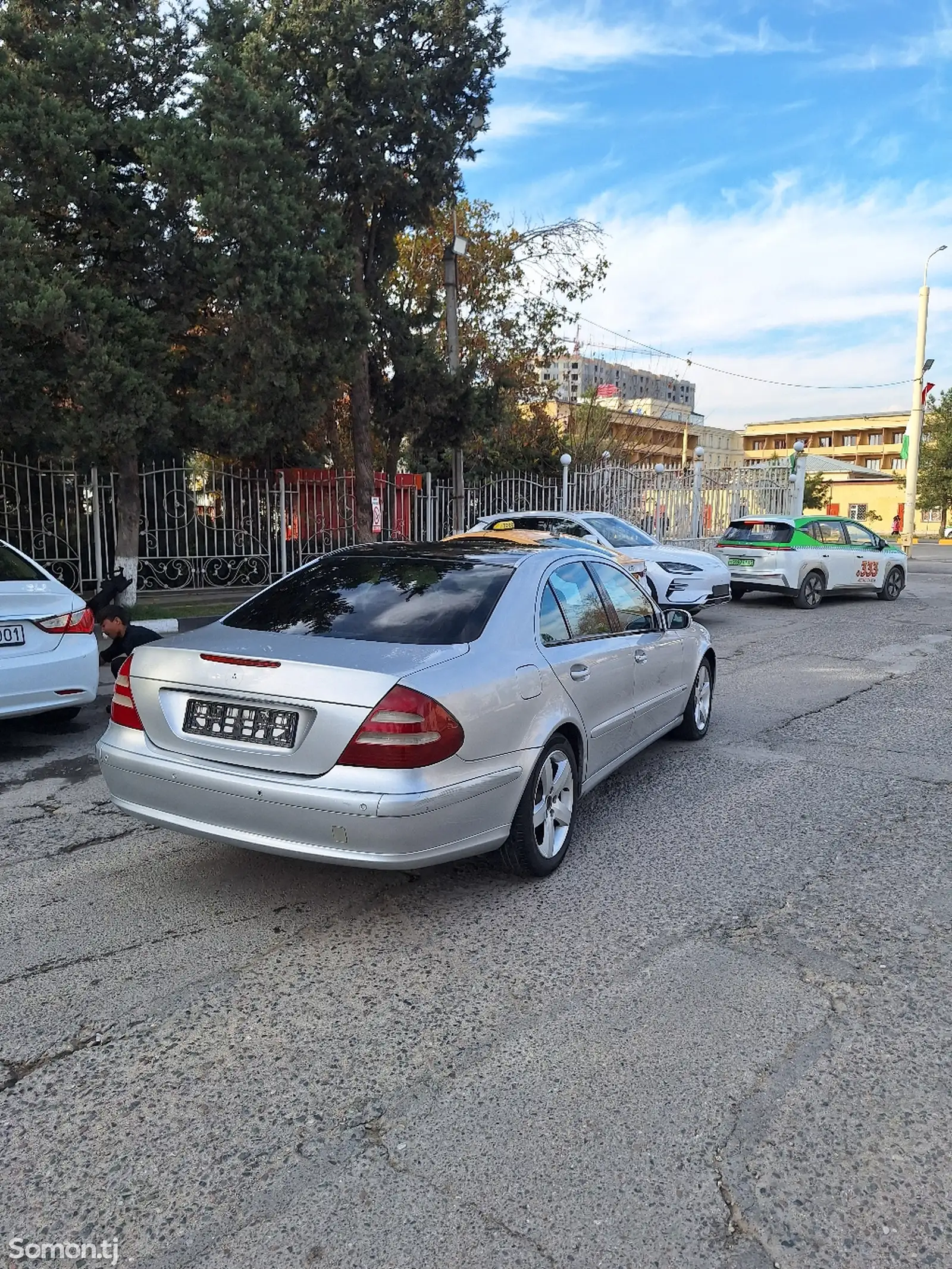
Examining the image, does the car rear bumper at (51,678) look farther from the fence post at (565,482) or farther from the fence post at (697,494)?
the fence post at (697,494)

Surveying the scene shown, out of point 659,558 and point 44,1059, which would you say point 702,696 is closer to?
point 44,1059

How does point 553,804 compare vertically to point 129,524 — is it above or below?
below

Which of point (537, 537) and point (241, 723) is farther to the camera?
point (537, 537)

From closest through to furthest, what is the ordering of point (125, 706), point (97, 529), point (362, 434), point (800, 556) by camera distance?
point (125, 706) < point (97, 529) < point (800, 556) < point (362, 434)

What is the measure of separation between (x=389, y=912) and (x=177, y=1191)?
1607 mm

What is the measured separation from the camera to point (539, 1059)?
2.85m

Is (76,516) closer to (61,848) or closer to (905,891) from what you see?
(61,848)

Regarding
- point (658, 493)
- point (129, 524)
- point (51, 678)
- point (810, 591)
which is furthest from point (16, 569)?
point (658, 493)

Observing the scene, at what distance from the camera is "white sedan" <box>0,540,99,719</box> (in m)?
5.97

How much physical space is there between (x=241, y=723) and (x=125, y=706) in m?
0.72

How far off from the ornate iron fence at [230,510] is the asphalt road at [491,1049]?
5.77m

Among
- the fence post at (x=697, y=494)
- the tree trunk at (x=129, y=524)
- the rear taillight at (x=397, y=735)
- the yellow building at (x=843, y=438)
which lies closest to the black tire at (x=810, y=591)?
the fence post at (x=697, y=494)

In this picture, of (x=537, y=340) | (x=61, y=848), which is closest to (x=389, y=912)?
(x=61, y=848)

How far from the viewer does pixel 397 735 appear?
3428 mm
